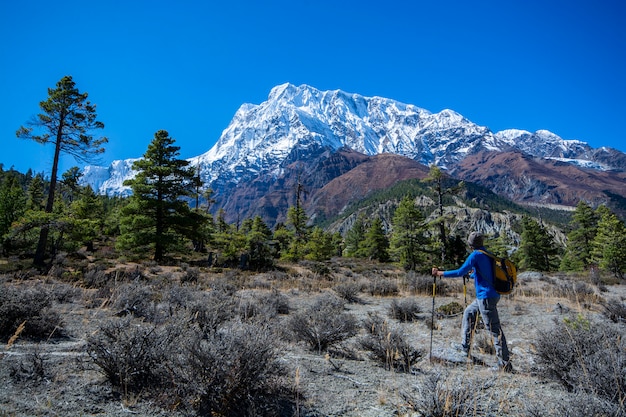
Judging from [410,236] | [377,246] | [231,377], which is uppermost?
[410,236]

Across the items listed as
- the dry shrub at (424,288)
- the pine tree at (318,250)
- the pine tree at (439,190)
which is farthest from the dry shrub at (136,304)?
the pine tree at (318,250)

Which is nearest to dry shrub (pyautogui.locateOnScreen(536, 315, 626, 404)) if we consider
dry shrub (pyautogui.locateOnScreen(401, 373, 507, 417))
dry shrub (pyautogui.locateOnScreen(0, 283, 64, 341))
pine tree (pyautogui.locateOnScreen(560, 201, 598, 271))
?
dry shrub (pyautogui.locateOnScreen(401, 373, 507, 417))

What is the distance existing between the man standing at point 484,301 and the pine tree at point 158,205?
19.9m

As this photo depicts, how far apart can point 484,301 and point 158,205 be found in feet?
68.8

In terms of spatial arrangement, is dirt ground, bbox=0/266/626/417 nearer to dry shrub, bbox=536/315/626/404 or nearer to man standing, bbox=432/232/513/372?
dry shrub, bbox=536/315/626/404

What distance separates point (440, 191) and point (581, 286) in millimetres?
14012

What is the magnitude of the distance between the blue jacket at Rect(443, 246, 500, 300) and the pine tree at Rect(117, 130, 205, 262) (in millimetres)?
20011

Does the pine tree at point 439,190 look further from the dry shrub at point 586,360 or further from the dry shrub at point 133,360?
the dry shrub at point 133,360

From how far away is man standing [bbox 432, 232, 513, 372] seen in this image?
15.2ft

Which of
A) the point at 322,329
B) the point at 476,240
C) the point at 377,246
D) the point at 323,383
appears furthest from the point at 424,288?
the point at 377,246

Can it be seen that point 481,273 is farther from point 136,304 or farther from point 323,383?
point 136,304

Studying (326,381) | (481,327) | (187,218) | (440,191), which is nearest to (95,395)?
(326,381)

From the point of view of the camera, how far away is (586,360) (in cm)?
347

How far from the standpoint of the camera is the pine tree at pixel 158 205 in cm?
2081
